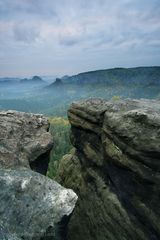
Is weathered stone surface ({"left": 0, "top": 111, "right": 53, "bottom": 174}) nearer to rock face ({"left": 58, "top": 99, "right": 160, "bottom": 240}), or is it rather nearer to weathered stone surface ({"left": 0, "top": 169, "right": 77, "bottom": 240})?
rock face ({"left": 58, "top": 99, "right": 160, "bottom": 240})

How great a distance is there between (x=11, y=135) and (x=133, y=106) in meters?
10.6

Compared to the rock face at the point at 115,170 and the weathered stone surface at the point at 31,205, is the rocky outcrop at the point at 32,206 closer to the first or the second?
the weathered stone surface at the point at 31,205

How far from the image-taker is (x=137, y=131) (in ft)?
73.3

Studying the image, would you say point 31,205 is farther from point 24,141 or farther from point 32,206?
point 24,141

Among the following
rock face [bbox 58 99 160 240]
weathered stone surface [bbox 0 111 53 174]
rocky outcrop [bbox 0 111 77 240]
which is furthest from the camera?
weathered stone surface [bbox 0 111 53 174]

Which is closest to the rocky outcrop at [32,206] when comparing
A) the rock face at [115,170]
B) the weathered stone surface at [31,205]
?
the weathered stone surface at [31,205]

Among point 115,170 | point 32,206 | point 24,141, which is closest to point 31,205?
point 32,206

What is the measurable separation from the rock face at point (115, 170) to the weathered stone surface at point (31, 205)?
23.3ft

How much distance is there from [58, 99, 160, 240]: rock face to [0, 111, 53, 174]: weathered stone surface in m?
4.07

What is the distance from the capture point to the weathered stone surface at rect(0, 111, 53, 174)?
23516mm

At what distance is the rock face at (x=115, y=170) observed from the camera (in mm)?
21797

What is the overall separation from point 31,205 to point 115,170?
10.2m

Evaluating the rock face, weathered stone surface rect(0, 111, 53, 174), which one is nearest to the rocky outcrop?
weathered stone surface rect(0, 111, 53, 174)

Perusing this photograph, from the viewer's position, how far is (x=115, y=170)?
2534 centimetres
